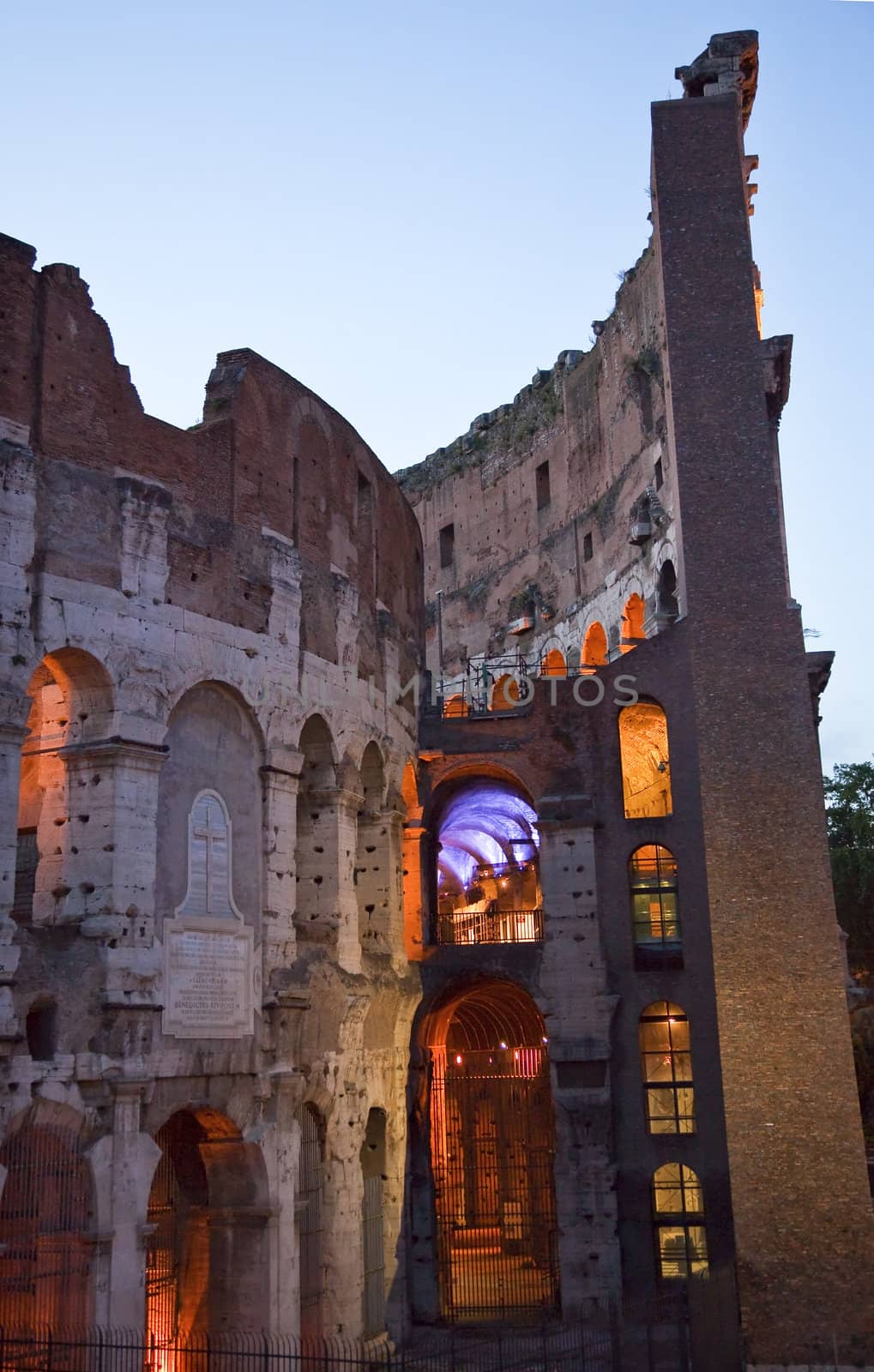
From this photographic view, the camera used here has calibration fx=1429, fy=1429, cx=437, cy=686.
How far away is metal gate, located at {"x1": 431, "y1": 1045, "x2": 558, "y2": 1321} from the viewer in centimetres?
2175

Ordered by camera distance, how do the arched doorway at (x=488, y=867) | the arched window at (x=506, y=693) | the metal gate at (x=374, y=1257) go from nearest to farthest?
the metal gate at (x=374, y=1257)
the arched doorway at (x=488, y=867)
the arched window at (x=506, y=693)

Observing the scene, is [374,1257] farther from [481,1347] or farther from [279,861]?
[279,861]

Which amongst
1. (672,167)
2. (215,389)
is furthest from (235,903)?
(672,167)

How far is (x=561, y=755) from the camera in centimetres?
2309

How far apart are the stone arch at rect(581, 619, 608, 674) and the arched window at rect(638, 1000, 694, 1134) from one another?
8.81 m

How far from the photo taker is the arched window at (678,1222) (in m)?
20.5

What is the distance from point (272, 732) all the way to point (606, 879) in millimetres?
6751

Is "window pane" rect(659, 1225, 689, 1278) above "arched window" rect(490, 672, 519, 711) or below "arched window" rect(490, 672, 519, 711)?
below

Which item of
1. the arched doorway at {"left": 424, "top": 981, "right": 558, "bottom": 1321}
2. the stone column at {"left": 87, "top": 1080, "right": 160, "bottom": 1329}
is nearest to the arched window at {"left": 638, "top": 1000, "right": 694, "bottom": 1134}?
the arched doorway at {"left": 424, "top": 981, "right": 558, "bottom": 1321}

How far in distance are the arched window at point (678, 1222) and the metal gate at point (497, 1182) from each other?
178 centimetres

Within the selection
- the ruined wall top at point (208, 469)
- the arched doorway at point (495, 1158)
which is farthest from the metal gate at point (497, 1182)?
the ruined wall top at point (208, 469)

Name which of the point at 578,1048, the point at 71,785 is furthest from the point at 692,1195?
the point at 71,785

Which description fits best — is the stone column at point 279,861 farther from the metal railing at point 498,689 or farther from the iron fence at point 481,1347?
the metal railing at point 498,689

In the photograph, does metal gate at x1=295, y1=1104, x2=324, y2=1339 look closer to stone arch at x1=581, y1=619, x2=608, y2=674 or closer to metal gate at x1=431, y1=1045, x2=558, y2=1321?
metal gate at x1=431, y1=1045, x2=558, y2=1321
